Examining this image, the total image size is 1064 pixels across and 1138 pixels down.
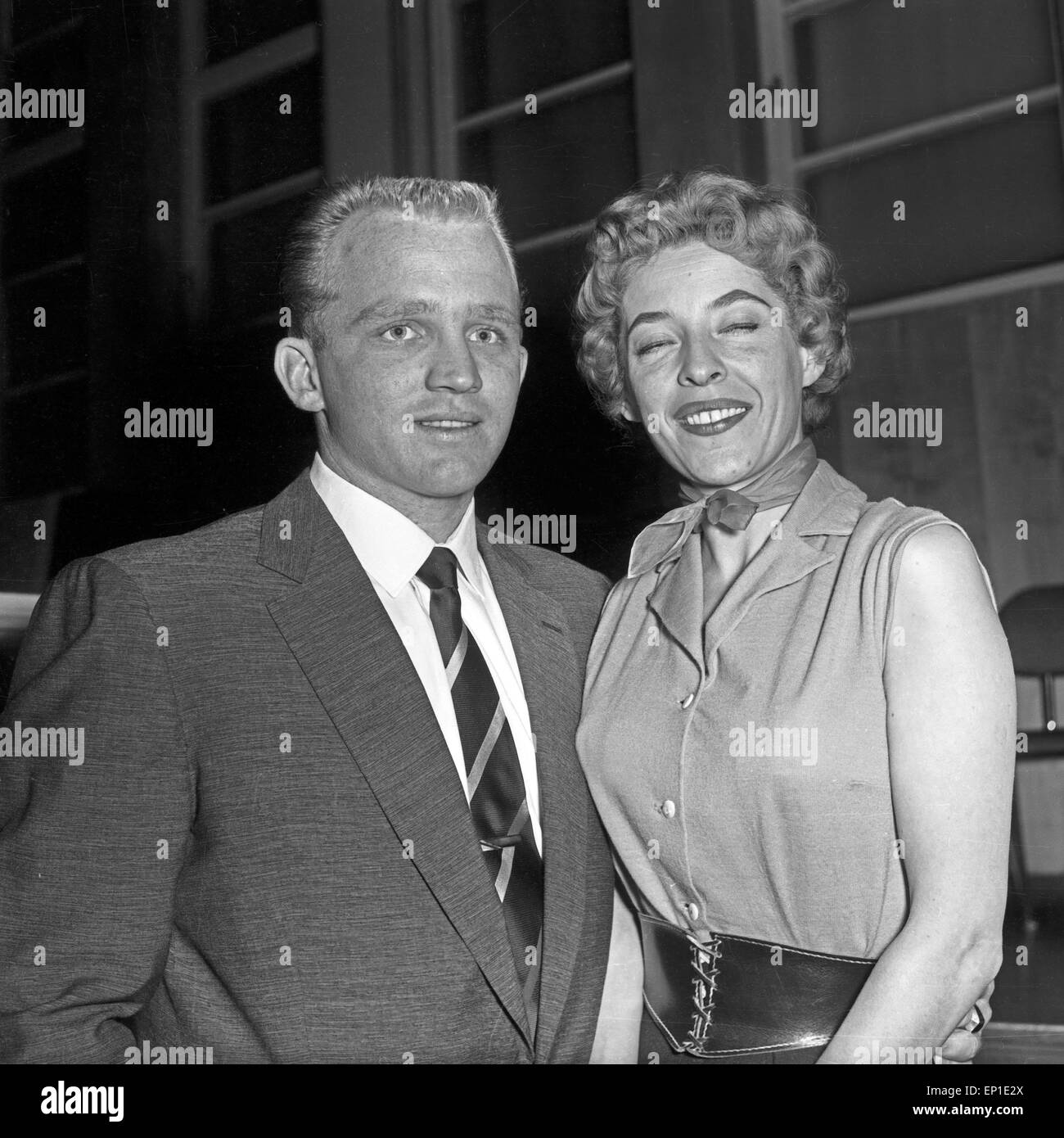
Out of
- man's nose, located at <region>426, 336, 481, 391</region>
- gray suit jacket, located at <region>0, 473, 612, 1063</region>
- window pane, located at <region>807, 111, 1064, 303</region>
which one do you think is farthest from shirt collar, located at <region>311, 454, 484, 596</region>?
window pane, located at <region>807, 111, 1064, 303</region>

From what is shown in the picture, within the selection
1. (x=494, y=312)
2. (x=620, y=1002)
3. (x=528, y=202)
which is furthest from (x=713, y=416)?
(x=620, y=1002)

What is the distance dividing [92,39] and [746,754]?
2.12m

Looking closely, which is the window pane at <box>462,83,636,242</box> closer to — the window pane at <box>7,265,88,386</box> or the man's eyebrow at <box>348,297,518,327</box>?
the man's eyebrow at <box>348,297,518,327</box>

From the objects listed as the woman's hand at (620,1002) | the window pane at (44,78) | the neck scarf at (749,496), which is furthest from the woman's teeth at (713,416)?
the window pane at (44,78)

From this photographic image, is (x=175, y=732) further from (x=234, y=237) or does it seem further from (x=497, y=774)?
(x=234, y=237)

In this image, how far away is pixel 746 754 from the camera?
206cm

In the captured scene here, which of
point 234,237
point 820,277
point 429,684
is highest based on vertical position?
point 234,237

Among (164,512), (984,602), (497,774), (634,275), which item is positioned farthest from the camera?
(164,512)

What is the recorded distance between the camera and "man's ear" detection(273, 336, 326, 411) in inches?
92.9

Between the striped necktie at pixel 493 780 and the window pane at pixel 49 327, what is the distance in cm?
105

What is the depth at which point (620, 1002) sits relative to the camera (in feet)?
7.42

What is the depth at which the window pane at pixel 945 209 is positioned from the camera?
8.61 feet

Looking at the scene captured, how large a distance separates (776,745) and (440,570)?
2.30ft

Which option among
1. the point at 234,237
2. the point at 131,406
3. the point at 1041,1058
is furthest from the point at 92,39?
the point at 1041,1058
